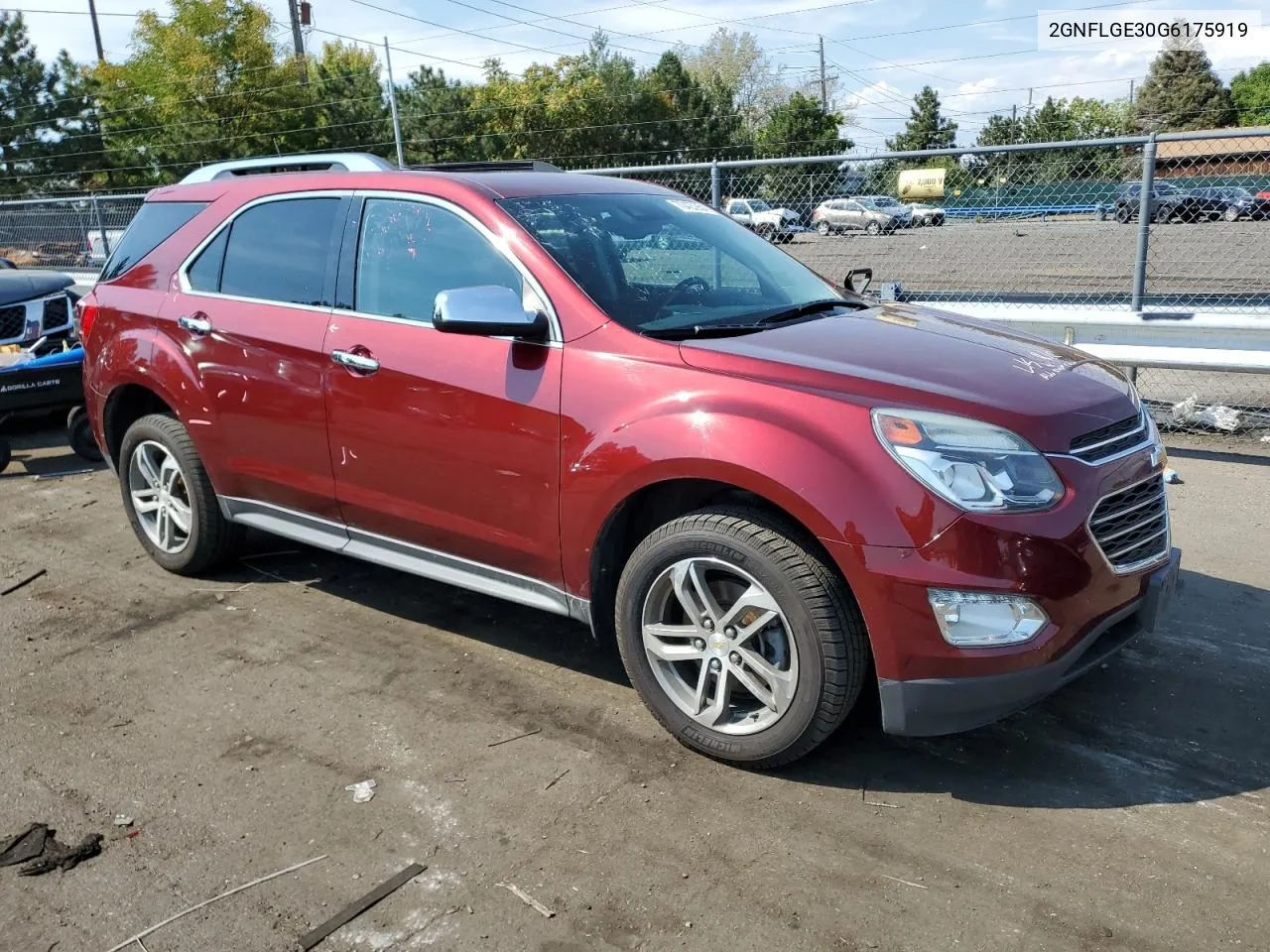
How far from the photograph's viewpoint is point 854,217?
978cm

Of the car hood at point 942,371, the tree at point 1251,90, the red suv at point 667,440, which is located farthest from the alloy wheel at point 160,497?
the tree at point 1251,90

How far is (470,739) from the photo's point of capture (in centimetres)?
355

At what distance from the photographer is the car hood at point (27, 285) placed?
7.88 m

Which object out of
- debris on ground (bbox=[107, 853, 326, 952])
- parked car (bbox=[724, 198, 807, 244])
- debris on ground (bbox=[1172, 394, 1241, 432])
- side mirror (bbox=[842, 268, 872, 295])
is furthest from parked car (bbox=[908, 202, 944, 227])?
debris on ground (bbox=[107, 853, 326, 952])

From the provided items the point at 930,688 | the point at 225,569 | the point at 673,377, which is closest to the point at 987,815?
the point at 930,688

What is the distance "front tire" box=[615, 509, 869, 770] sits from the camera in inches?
119

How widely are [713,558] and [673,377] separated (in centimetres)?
57

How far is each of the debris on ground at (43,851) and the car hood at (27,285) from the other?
603 centimetres

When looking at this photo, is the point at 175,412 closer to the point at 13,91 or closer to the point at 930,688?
the point at 930,688

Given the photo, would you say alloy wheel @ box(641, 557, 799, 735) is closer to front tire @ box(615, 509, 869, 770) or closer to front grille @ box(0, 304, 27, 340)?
front tire @ box(615, 509, 869, 770)

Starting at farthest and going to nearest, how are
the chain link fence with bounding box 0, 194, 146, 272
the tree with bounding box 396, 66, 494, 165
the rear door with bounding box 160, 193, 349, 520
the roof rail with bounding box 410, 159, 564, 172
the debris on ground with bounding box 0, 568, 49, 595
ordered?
the tree with bounding box 396, 66, 494, 165
the chain link fence with bounding box 0, 194, 146, 272
the debris on ground with bounding box 0, 568, 49, 595
the roof rail with bounding box 410, 159, 564, 172
the rear door with bounding box 160, 193, 349, 520

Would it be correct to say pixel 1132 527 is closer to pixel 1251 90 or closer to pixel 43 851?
pixel 43 851

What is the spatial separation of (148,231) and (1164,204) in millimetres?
7426

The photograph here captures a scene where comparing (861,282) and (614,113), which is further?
(614,113)
